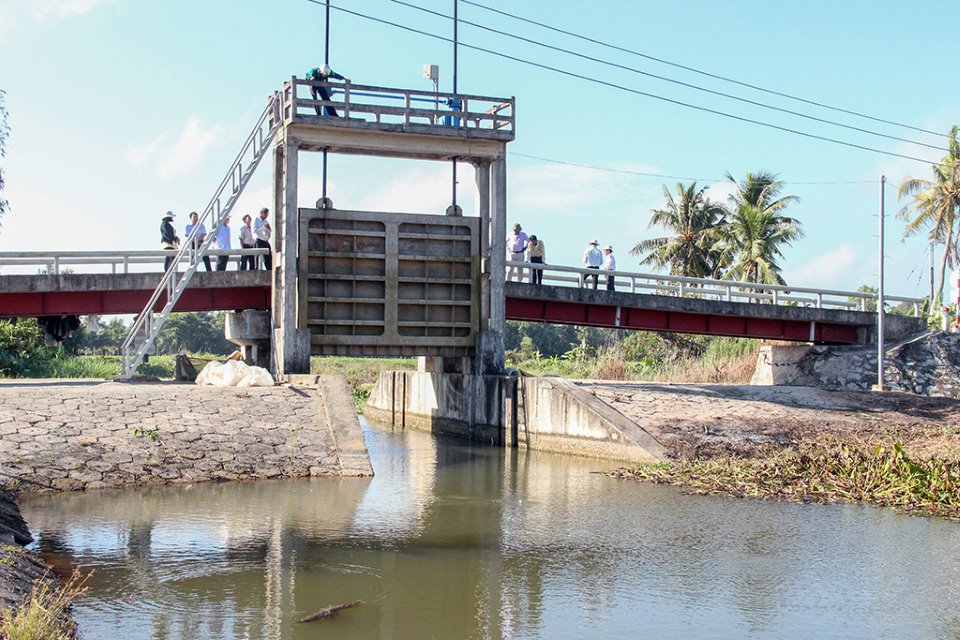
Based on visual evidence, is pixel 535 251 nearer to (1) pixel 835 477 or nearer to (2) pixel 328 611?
(1) pixel 835 477

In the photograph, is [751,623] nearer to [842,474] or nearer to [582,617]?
[582,617]

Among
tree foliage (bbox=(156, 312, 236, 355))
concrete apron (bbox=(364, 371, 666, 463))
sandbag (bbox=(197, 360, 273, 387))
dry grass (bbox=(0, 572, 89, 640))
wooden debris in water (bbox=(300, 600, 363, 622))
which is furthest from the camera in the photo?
tree foliage (bbox=(156, 312, 236, 355))

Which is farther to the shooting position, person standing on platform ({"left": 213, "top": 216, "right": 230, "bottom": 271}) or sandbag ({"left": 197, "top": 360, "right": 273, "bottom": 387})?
person standing on platform ({"left": 213, "top": 216, "right": 230, "bottom": 271})

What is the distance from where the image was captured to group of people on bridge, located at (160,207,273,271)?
27250 millimetres

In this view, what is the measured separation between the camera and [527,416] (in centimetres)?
2692

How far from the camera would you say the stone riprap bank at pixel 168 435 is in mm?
17688

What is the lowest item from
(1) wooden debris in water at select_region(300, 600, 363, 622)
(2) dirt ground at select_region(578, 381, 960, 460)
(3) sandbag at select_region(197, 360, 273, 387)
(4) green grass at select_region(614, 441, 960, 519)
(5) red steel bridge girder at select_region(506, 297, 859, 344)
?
(1) wooden debris in water at select_region(300, 600, 363, 622)

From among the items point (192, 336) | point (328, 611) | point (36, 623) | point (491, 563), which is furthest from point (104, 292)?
point (192, 336)

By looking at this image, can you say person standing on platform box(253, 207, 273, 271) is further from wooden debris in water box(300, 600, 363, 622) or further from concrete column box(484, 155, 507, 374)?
wooden debris in water box(300, 600, 363, 622)

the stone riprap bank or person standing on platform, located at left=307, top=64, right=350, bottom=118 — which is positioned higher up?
person standing on platform, located at left=307, top=64, right=350, bottom=118

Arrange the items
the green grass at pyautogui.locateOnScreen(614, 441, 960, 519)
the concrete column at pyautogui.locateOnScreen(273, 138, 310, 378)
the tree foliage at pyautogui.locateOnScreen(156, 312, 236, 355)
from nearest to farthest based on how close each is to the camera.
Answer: the green grass at pyautogui.locateOnScreen(614, 441, 960, 519) < the concrete column at pyautogui.locateOnScreen(273, 138, 310, 378) < the tree foliage at pyautogui.locateOnScreen(156, 312, 236, 355)

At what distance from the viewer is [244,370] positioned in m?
23.0

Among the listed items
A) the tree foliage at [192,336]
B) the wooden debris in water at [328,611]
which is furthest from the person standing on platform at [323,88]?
the tree foliage at [192,336]

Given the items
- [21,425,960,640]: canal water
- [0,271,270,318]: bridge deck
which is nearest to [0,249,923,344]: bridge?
[0,271,270,318]: bridge deck
